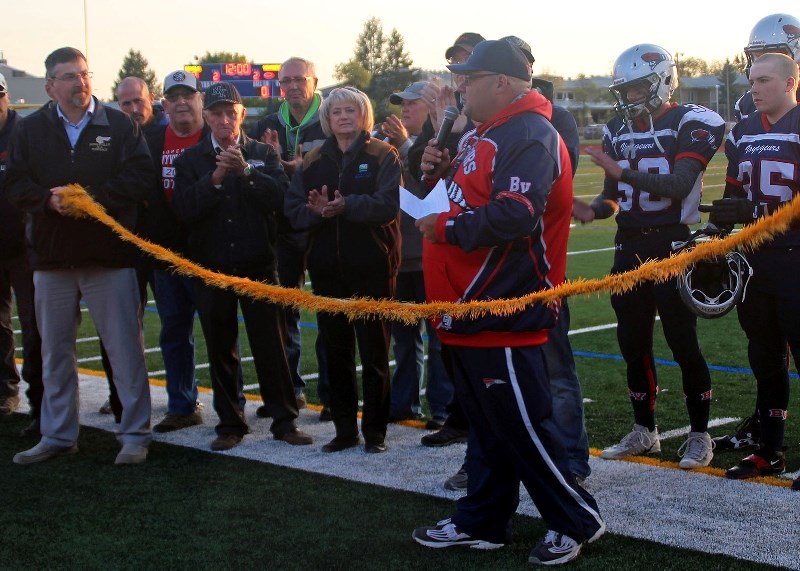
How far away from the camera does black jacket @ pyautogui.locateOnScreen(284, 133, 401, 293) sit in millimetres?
6375

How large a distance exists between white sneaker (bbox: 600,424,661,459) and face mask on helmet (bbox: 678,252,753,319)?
1.15 metres

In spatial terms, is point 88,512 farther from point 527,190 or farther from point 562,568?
point 527,190

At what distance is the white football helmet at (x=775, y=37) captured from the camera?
21.2 feet

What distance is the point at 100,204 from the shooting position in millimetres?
6281

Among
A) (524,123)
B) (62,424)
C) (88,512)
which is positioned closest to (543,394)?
(524,123)

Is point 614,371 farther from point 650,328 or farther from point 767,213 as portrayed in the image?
point 767,213

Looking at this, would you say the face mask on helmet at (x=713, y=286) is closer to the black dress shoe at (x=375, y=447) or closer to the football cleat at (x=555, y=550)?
the football cleat at (x=555, y=550)

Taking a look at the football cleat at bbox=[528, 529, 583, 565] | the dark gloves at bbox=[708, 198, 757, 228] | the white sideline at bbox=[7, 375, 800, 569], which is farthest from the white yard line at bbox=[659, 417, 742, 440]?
the football cleat at bbox=[528, 529, 583, 565]

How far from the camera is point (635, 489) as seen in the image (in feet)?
18.0

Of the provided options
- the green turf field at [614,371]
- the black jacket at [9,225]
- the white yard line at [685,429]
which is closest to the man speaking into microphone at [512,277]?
the green turf field at [614,371]

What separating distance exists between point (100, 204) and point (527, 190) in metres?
2.92

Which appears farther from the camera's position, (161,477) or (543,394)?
(161,477)

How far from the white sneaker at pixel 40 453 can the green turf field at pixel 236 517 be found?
0.12 metres

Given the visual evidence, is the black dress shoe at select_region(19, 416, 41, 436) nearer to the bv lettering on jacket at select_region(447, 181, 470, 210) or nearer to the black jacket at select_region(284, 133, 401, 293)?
the black jacket at select_region(284, 133, 401, 293)
